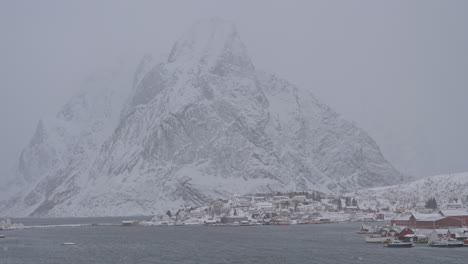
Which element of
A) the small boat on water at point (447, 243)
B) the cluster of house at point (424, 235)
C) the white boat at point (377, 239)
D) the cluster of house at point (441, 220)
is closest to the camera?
the small boat on water at point (447, 243)

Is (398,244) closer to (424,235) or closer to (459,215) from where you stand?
(424,235)

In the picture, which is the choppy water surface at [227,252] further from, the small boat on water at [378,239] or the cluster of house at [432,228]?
the cluster of house at [432,228]

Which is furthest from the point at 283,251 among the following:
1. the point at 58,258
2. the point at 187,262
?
the point at 58,258

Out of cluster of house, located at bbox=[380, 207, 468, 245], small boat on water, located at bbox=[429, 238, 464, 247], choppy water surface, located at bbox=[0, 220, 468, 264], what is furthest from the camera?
cluster of house, located at bbox=[380, 207, 468, 245]

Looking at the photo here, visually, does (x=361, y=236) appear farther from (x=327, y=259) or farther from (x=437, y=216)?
(x=327, y=259)

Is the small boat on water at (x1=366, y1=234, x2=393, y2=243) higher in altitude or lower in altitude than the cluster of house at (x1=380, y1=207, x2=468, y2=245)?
lower

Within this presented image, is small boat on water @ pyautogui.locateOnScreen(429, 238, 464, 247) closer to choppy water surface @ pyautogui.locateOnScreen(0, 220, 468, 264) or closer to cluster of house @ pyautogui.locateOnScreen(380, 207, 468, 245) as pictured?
cluster of house @ pyautogui.locateOnScreen(380, 207, 468, 245)

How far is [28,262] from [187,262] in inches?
1025

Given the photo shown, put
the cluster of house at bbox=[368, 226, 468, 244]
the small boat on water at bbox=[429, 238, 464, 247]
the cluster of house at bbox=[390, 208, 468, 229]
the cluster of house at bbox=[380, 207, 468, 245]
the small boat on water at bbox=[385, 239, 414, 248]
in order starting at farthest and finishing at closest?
the cluster of house at bbox=[390, 208, 468, 229] → the cluster of house at bbox=[380, 207, 468, 245] → the cluster of house at bbox=[368, 226, 468, 244] → the small boat on water at bbox=[385, 239, 414, 248] → the small boat on water at bbox=[429, 238, 464, 247]

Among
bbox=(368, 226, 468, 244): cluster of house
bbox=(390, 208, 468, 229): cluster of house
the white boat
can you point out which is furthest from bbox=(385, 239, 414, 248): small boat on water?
bbox=(390, 208, 468, 229): cluster of house

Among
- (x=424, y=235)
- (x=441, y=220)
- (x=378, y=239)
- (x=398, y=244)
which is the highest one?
(x=441, y=220)

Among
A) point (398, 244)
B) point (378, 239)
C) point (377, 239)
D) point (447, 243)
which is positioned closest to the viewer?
point (447, 243)

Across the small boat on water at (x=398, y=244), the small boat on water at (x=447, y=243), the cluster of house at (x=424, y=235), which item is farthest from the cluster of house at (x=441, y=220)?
the small boat on water at (x=398, y=244)

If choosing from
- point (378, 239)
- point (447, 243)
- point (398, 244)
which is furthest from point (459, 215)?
point (398, 244)
